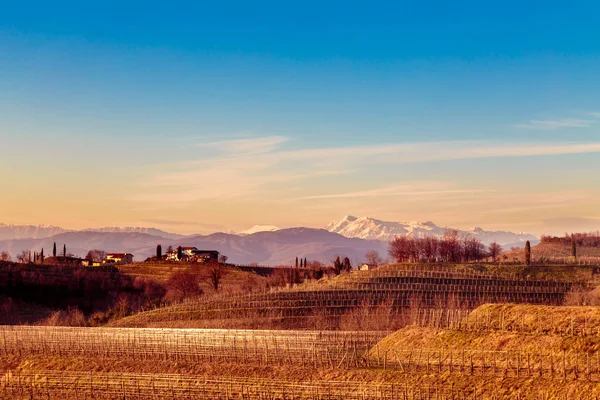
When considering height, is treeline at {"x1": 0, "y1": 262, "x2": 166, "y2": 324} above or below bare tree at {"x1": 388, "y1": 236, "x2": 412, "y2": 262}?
below

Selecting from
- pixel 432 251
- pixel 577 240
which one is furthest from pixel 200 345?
pixel 577 240

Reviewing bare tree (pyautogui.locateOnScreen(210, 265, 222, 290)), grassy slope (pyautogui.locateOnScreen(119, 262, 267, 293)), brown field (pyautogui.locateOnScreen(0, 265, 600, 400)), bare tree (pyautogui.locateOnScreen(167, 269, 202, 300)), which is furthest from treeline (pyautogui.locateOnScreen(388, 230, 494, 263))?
brown field (pyautogui.locateOnScreen(0, 265, 600, 400))

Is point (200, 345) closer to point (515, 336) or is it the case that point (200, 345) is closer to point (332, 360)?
point (332, 360)

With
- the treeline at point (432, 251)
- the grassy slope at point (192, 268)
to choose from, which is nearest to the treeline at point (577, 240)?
the treeline at point (432, 251)

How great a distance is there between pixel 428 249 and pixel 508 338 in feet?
331

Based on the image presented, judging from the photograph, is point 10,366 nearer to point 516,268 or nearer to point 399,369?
point 399,369

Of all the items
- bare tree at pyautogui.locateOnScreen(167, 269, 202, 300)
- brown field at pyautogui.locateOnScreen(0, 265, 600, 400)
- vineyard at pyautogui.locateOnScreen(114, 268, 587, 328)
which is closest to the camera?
brown field at pyautogui.locateOnScreen(0, 265, 600, 400)

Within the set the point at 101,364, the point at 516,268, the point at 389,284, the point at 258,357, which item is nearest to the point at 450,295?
the point at 389,284

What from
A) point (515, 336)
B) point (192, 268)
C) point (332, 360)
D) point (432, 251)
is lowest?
point (332, 360)

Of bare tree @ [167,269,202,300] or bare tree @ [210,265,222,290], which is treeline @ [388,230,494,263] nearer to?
bare tree @ [210,265,222,290]

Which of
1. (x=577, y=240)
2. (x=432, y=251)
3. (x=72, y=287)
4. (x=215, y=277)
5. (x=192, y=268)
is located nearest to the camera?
(x=215, y=277)

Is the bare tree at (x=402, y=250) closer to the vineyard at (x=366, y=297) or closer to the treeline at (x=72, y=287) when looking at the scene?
the treeline at (x=72, y=287)

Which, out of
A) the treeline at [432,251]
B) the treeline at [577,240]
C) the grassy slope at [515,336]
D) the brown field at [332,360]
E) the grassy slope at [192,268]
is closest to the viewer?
the brown field at [332,360]

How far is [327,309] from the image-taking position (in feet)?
222
